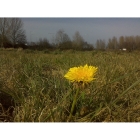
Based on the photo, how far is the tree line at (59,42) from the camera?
83cm

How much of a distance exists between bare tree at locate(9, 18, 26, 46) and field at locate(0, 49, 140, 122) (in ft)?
0.21

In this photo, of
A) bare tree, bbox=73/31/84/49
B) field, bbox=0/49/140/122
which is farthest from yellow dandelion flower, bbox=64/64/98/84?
bare tree, bbox=73/31/84/49

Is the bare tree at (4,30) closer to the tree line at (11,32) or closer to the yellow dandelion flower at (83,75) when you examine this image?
the tree line at (11,32)

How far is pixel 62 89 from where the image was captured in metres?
0.72

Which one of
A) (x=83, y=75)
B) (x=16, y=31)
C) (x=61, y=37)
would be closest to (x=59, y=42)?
(x=61, y=37)

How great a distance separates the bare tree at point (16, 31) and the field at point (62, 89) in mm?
64

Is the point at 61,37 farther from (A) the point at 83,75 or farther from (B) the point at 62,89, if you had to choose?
(A) the point at 83,75

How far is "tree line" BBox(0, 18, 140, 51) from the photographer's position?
83 cm

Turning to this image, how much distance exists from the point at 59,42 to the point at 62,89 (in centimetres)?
22

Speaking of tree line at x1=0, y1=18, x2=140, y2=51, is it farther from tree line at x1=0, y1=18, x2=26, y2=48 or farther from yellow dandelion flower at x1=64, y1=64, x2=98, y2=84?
yellow dandelion flower at x1=64, y1=64, x2=98, y2=84

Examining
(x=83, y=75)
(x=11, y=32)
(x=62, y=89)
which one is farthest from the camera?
(x=11, y=32)

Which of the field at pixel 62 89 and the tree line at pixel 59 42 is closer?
the field at pixel 62 89

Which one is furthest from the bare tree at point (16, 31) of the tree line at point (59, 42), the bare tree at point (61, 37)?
the bare tree at point (61, 37)

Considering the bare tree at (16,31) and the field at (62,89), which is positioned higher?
the bare tree at (16,31)
